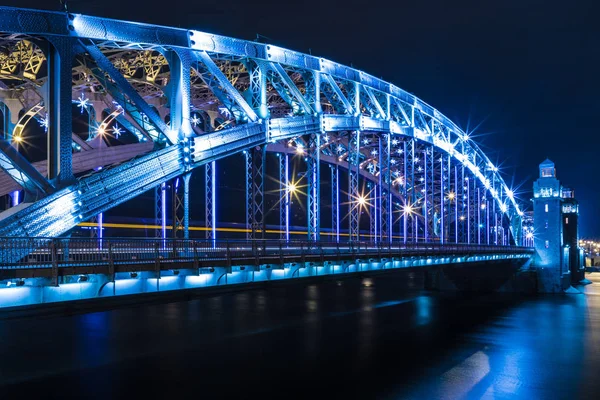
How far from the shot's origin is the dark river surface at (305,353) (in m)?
23.9

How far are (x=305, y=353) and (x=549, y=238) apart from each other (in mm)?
52483

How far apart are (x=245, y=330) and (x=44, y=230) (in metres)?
23.7

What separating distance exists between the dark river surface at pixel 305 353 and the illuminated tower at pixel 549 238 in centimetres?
1856

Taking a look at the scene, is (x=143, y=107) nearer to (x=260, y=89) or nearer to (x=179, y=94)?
(x=179, y=94)

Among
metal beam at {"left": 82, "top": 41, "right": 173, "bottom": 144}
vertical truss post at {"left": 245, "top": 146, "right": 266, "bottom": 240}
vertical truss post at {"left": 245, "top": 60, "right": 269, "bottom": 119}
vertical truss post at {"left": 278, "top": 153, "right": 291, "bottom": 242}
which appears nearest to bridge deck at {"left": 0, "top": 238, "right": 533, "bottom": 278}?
vertical truss post at {"left": 245, "top": 146, "right": 266, "bottom": 240}

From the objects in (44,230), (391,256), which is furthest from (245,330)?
(44,230)

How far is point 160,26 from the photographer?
22516 mm

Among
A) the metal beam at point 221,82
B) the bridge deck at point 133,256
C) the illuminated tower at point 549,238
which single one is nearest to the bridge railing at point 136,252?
the bridge deck at point 133,256

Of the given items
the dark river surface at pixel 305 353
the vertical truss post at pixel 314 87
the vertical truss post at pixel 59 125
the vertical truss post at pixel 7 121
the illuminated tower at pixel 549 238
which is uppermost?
the vertical truss post at pixel 314 87

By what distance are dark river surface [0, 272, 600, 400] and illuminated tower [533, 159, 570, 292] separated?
18564mm

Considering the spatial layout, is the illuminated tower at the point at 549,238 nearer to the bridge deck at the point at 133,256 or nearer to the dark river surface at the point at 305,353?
the dark river surface at the point at 305,353

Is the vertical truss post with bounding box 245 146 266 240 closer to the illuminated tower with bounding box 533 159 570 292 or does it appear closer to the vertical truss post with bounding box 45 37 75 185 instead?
the vertical truss post with bounding box 45 37 75 185

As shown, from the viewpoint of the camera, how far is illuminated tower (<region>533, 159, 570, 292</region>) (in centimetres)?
7150

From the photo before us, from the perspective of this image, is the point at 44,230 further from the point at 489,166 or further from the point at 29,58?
the point at 489,166
